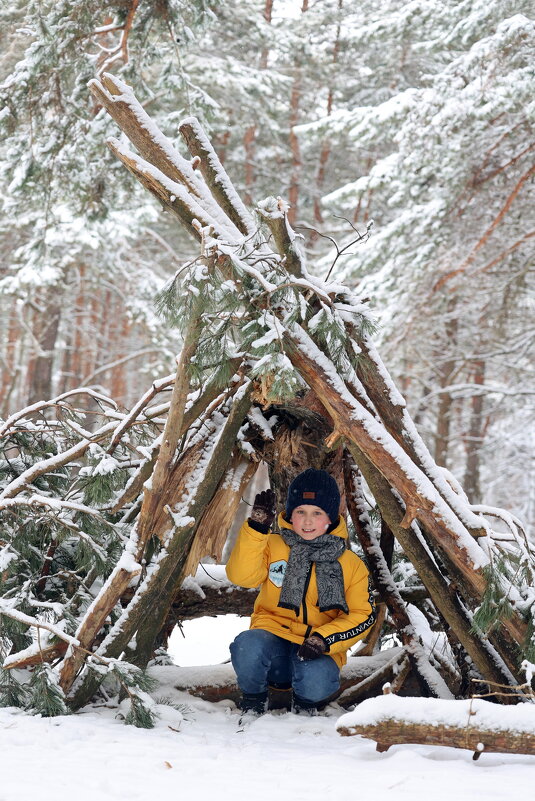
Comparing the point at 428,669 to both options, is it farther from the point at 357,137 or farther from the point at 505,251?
the point at 357,137

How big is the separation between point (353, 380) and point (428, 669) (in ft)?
5.84

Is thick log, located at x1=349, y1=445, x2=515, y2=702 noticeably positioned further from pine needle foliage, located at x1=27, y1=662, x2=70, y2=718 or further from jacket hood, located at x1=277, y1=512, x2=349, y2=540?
pine needle foliage, located at x1=27, y1=662, x2=70, y2=718

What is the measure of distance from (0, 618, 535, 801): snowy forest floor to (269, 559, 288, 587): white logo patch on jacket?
2.62ft

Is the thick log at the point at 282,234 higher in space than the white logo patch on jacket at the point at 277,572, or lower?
higher

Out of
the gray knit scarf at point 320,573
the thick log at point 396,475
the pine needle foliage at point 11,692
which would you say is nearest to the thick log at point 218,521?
the gray knit scarf at point 320,573

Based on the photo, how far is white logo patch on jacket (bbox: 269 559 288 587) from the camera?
4.36 meters

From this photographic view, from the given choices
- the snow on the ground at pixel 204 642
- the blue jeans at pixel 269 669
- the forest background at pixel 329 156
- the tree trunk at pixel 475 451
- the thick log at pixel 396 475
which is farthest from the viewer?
the tree trunk at pixel 475 451

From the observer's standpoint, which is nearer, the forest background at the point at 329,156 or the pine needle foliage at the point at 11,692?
the pine needle foliage at the point at 11,692

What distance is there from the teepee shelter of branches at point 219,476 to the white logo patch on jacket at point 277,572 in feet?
1.26

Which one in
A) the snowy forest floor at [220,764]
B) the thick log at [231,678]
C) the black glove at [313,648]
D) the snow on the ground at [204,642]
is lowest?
the snow on the ground at [204,642]

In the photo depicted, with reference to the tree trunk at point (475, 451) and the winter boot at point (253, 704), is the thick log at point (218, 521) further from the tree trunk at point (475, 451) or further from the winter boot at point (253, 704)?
the tree trunk at point (475, 451)

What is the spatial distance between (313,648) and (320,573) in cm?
42

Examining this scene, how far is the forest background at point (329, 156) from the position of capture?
7.07 meters

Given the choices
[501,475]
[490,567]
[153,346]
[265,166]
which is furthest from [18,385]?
[490,567]
